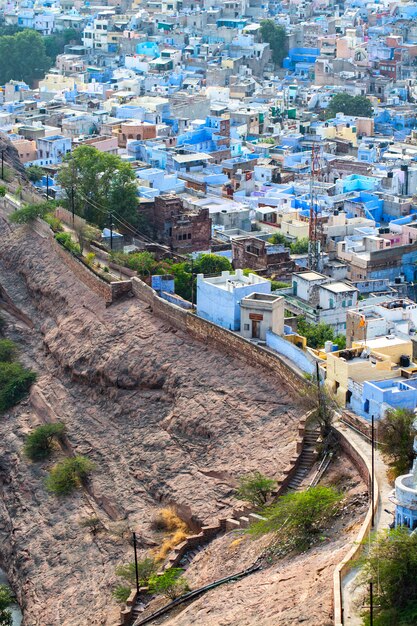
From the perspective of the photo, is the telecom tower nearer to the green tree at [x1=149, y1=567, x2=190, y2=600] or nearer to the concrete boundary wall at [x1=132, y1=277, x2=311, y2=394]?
the concrete boundary wall at [x1=132, y1=277, x2=311, y2=394]

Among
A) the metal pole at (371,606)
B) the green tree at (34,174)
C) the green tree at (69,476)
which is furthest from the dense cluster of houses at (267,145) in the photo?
the metal pole at (371,606)

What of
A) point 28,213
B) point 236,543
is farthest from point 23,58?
point 236,543

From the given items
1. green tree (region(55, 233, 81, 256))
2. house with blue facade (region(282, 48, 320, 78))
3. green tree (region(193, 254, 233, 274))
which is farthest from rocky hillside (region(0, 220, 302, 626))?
house with blue facade (region(282, 48, 320, 78))

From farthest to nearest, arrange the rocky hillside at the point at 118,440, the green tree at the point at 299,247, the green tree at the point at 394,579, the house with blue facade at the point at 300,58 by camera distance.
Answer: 1. the house with blue facade at the point at 300,58
2. the green tree at the point at 299,247
3. the rocky hillside at the point at 118,440
4. the green tree at the point at 394,579

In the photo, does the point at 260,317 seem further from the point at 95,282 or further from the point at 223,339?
the point at 95,282

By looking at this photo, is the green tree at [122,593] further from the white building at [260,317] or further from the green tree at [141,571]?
the white building at [260,317]

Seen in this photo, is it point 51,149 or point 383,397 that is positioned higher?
point 383,397
